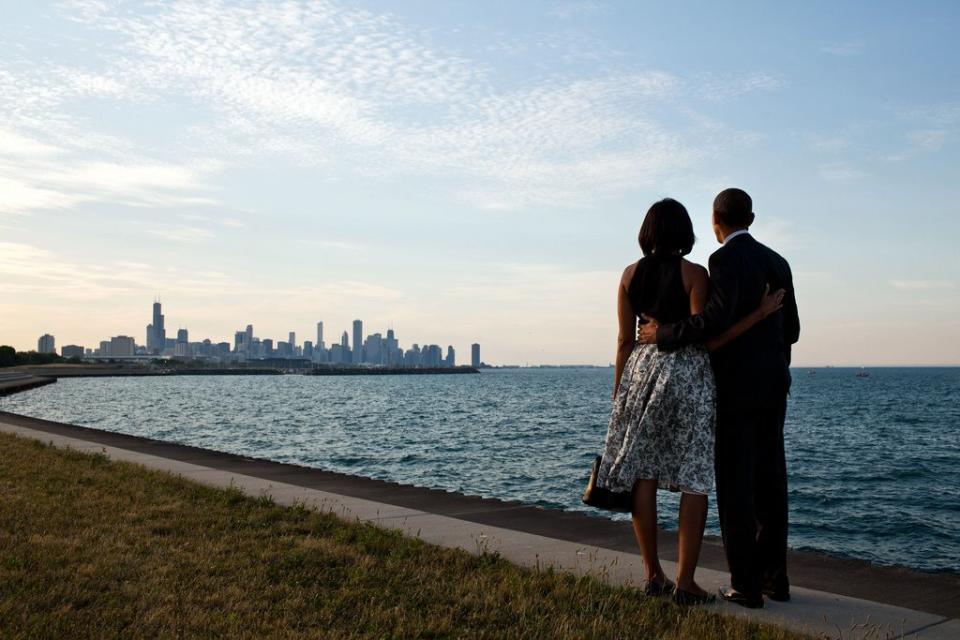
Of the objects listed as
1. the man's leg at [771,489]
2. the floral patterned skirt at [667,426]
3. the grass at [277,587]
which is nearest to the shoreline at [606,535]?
the man's leg at [771,489]

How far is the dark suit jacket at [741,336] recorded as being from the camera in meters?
4.41

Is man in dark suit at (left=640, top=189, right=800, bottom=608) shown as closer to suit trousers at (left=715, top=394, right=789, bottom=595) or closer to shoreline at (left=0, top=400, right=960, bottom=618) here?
suit trousers at (left=715, top=394, right=789, bottom=595)

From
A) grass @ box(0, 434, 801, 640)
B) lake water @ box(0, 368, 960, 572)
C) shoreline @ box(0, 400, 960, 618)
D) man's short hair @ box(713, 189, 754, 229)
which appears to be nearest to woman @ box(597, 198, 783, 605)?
man's short hair @ box(713, 189, 754, 229)

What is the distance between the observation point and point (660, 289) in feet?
15.1

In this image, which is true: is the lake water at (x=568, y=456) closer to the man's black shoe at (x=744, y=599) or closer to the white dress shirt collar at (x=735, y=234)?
the man's black shoe at (x=744, y=599)

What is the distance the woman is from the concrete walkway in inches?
27.8

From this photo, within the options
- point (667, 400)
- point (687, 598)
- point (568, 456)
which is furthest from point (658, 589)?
point (568, 456)

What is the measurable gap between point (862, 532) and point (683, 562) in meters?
12.2

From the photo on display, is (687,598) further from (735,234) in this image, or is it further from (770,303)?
(735,234)

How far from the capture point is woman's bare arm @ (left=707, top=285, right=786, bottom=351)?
14.7ft

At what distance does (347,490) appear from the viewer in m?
10.3

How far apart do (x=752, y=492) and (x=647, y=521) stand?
619mm

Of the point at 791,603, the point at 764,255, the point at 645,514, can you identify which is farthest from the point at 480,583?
the point at 764,255

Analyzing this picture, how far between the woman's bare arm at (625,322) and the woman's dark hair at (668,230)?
203mm
